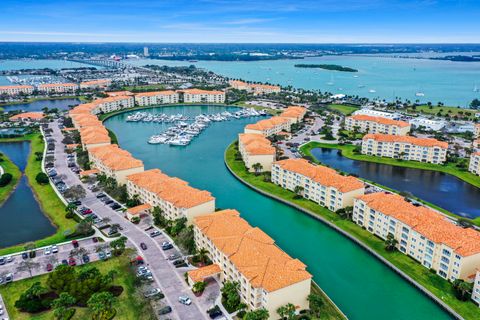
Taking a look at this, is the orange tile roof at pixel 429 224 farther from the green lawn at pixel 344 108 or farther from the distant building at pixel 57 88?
the distant building at pixel 57 88

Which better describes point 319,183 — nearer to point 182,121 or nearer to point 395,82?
point 182,121

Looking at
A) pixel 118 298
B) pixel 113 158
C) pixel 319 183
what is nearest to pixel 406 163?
pixel 319 183

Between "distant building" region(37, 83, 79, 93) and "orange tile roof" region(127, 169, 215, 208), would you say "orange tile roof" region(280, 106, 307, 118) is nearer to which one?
"orange tile roof" region(127, 169, 215, 208)

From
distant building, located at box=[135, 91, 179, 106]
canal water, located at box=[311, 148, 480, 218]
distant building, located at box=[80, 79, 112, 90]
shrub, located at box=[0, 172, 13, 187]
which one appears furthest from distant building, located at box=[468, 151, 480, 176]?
distant building, located at box=[80, 79, 112, 90]

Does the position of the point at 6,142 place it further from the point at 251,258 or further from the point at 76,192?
the point at 251,258

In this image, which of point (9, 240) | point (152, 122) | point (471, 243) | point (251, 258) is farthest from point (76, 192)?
point (152, 122)
